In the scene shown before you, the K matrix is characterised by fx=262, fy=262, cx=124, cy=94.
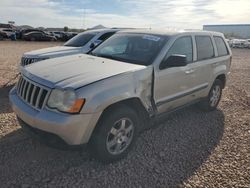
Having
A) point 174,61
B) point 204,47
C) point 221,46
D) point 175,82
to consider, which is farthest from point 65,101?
point 221,46

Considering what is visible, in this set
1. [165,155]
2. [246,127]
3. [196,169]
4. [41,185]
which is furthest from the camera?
[246,127]

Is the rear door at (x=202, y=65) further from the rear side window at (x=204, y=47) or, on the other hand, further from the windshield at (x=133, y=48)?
the windshield at (x=133, y=48)

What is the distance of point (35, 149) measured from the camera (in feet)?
12.3

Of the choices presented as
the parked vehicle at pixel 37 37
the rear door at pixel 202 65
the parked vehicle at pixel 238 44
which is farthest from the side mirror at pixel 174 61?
the parked vehicle at pixel 238 44

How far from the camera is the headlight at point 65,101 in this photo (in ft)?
9.71

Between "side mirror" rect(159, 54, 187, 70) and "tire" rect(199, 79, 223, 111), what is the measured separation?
1.89m

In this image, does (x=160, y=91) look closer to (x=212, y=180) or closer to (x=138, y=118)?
(x=138, y=118)

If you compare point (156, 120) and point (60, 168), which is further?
point (156, 120)

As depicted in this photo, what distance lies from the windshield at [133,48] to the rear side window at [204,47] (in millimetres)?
1059

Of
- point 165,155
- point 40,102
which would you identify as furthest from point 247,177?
point 40,102

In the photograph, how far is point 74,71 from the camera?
344 centimetres

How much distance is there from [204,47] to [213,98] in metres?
1.25

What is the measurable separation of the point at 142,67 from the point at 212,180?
175 centimetres

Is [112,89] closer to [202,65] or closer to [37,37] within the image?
[202,65]
